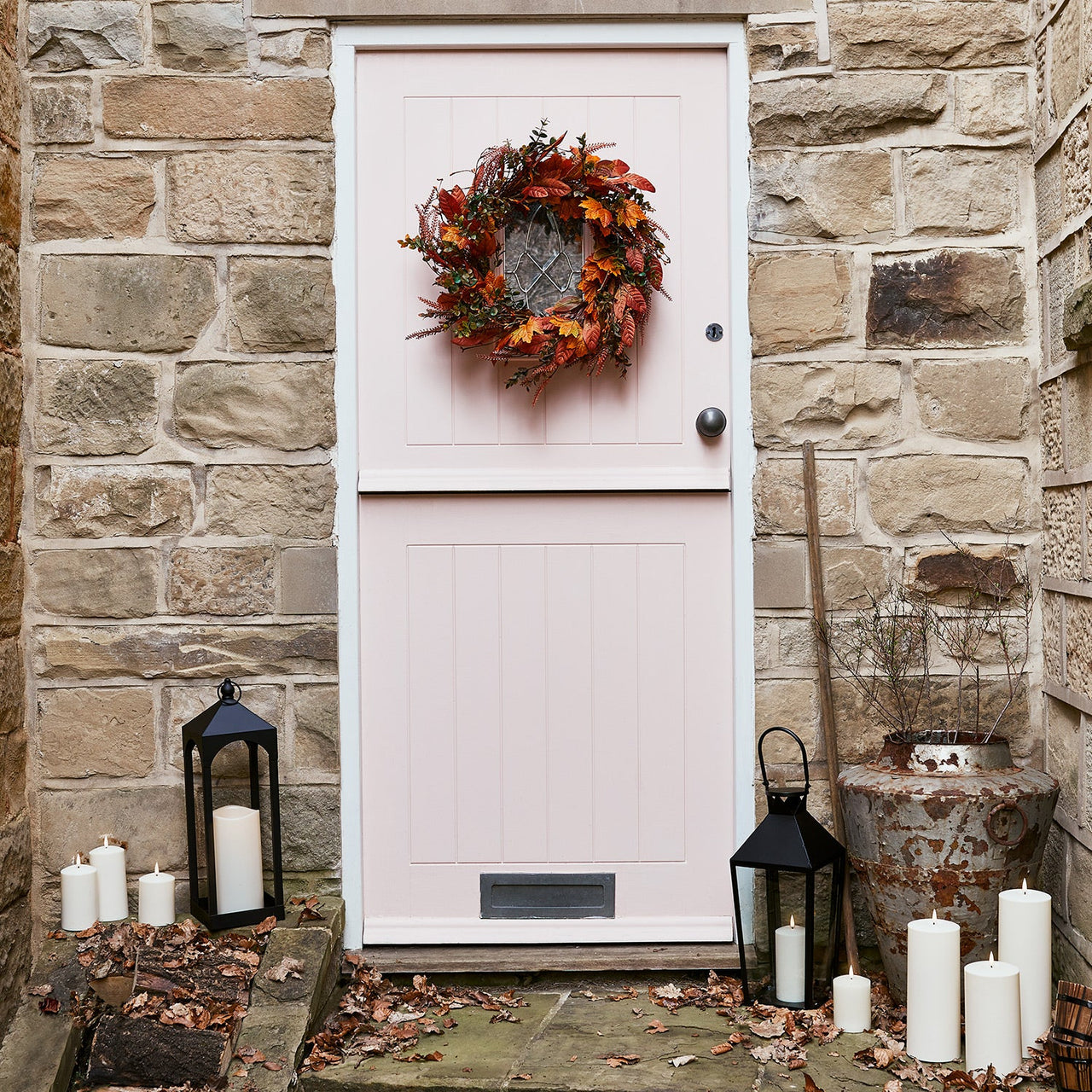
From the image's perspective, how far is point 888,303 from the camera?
2.68m

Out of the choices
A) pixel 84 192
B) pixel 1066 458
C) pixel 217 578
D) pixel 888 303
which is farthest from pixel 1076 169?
pixel 84 192

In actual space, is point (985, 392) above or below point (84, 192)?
below

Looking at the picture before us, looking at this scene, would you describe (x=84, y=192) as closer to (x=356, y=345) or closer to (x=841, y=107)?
(x=356, y=345)

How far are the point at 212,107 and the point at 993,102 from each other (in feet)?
6.02

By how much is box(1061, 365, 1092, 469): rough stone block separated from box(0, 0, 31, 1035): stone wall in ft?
7.71

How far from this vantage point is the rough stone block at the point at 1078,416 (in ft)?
7.78

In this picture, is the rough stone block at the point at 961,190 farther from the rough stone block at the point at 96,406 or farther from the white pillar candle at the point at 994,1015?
the rough stone block at the point at 96,406

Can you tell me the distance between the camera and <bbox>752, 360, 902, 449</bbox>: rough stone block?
105 inches

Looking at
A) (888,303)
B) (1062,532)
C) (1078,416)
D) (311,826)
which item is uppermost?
(888,303)

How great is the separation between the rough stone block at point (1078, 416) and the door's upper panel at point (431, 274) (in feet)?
2.46

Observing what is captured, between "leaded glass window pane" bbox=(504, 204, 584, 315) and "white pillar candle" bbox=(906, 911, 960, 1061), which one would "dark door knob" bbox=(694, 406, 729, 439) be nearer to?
"leaded glass window pane" bbox=(504, 204, 584, 315)

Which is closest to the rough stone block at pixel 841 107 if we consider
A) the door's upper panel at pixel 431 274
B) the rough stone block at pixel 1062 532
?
the door's upper panel at pixel 431 274

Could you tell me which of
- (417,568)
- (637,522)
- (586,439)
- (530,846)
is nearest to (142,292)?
(417,568)

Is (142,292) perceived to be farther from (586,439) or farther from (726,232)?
(726,232)
